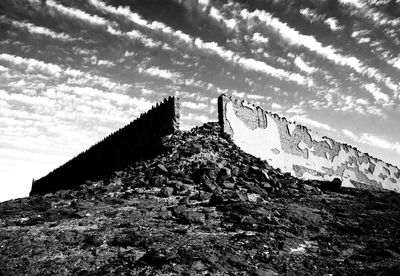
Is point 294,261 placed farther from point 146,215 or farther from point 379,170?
point 379,170

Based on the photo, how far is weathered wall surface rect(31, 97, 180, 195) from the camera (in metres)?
10.7

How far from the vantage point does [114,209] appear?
6.49 metres

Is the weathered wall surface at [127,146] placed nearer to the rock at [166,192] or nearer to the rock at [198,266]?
the rock at [166,192]

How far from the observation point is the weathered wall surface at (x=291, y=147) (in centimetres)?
1100

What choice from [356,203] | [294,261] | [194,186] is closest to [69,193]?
[194,186]

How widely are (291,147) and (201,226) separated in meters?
7.77

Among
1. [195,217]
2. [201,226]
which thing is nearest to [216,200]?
[195,217]

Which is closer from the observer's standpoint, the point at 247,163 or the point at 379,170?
the point at 247,163

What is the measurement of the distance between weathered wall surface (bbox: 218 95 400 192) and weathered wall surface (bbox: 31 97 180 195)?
1.77 metres

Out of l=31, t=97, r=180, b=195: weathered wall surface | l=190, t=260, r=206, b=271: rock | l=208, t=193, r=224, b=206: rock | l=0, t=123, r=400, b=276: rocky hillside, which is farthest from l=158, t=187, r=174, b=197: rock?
l=190, t=260, r=206, b=271: rock

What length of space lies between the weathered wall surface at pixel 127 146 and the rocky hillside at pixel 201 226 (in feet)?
5.18

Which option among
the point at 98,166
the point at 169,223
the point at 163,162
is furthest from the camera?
the point at 98,166

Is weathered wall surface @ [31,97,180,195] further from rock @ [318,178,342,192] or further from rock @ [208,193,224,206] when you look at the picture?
rock @ [318,178,342,192]

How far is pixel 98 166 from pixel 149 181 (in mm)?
7224
